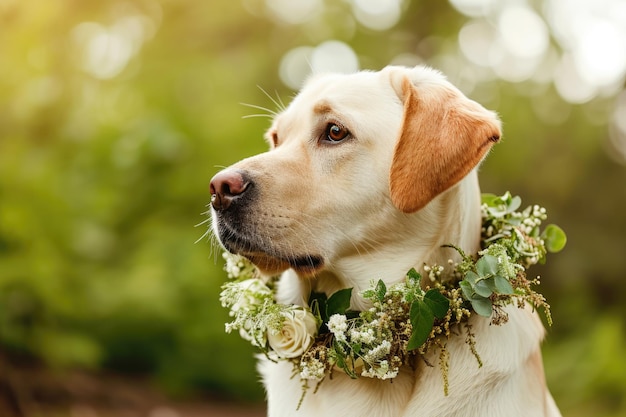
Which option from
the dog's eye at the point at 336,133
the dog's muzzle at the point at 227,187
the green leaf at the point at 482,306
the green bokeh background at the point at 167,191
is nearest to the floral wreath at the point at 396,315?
the green leaf at the point at 482,306

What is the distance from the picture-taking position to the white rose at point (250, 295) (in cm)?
286

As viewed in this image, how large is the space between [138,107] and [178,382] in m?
3.24

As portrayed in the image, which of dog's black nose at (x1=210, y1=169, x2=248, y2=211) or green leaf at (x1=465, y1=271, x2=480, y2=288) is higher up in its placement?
dog's black nose at (x1=210, y1=169, x2=248, y2=211)

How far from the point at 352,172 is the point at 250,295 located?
711mm

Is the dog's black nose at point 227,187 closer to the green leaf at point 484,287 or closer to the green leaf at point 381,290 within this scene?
→ the green leaf at point 381,290

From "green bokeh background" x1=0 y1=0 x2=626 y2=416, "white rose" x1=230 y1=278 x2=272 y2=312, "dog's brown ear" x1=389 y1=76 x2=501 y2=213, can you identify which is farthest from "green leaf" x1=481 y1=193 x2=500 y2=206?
"green bokeh background" x1=0 y1=0 x2=626 y2=416

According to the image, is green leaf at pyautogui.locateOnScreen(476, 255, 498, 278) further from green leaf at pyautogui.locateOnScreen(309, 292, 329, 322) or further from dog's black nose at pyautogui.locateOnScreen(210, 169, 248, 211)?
dog's black nose at pyautogui.locateOnScreen(210, 169, 248, 211)

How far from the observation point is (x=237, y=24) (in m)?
11.1

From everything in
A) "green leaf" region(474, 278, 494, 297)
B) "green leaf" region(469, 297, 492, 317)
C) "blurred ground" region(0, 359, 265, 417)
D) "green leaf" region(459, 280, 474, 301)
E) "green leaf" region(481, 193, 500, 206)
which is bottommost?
"blurred ground" region(0, 359, 265, 417)

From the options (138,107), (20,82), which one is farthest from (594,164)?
(20,82)

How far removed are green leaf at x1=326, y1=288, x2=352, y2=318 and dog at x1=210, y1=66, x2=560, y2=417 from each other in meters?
0.09

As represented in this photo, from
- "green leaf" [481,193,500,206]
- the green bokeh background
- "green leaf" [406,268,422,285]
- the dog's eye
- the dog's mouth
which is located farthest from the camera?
the green bokeh background

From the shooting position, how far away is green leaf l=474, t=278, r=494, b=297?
2453mm

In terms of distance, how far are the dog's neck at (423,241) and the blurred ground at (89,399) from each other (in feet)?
12.9
